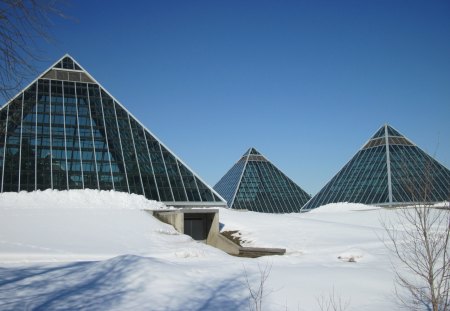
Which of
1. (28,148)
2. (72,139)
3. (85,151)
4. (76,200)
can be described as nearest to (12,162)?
(28,148)

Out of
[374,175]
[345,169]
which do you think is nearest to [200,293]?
[374,175]

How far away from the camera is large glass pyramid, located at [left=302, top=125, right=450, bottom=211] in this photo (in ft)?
122

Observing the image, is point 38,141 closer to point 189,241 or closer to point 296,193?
point 189,241

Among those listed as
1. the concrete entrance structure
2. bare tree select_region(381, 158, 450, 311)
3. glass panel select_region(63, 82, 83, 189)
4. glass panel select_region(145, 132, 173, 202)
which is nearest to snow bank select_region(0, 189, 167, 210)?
glass panel select_region(145, 132, 173, 202)

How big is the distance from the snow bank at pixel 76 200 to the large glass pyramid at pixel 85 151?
0.98m

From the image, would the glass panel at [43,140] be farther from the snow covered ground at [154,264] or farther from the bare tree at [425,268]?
the bare tree at [425,268]

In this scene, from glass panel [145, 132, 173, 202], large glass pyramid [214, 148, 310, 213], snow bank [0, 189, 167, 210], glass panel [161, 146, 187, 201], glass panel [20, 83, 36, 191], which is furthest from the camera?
large glass pyramid [214, 148, 310, 213]

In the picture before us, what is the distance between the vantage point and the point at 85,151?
24219 mm

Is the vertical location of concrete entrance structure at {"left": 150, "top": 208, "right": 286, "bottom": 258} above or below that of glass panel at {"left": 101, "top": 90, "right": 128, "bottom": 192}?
below

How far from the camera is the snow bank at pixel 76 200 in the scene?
19.9 m

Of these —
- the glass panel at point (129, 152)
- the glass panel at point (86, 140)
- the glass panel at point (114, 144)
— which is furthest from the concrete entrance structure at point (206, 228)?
the glass panel at point (86, 140)

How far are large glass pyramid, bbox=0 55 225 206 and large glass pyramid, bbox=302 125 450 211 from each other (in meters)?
20.1

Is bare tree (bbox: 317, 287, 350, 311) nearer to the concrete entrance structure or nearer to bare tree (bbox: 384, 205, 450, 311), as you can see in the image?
bare tree (bbox: 384, 205, 450, 311)

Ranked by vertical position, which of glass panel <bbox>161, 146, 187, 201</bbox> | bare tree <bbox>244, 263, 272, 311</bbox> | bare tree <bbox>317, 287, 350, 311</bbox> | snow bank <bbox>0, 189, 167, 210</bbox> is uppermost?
glass panel <bbox>161, 146, 187, 201</bbox>
